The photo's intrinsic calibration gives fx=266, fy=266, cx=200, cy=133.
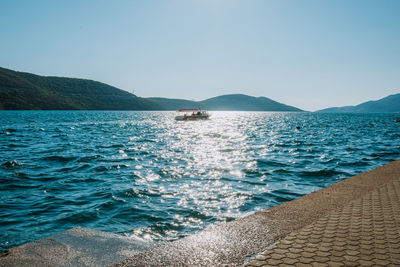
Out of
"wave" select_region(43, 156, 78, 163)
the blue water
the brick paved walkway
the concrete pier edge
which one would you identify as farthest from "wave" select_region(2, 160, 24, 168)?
the brick paved walkway

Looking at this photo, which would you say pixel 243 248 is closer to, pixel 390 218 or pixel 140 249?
pixel 140 249

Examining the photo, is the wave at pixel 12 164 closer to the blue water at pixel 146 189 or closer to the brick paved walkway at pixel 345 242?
the blue water at pixel 146 189

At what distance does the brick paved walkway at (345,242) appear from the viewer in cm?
342

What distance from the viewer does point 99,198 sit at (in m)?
9.02

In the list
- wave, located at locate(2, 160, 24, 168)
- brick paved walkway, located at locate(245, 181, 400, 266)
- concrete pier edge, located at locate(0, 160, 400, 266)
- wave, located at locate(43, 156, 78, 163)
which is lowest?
wave, located at locate(43, 156, 78, 163)

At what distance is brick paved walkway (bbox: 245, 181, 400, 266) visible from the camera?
342cm

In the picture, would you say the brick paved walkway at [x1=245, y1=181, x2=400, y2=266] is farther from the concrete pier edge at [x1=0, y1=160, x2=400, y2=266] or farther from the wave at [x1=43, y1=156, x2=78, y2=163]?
the wave at [x1=43, y1=156, x2=78, y2=163]

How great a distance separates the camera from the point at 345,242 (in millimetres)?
3957

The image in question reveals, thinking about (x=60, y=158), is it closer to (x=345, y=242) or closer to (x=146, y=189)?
(x=146, y=189)

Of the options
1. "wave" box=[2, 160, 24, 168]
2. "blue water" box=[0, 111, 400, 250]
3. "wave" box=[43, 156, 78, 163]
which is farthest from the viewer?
"wave" box=[43, 156, 78, 163]

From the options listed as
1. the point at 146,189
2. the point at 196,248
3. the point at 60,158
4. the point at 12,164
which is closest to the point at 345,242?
the point at 196,248

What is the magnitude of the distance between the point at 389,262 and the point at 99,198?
8.13 m

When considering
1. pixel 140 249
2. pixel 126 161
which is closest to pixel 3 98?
pixel 126 161

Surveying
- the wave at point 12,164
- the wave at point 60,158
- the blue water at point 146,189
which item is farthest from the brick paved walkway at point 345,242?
the wave at point 60,158
